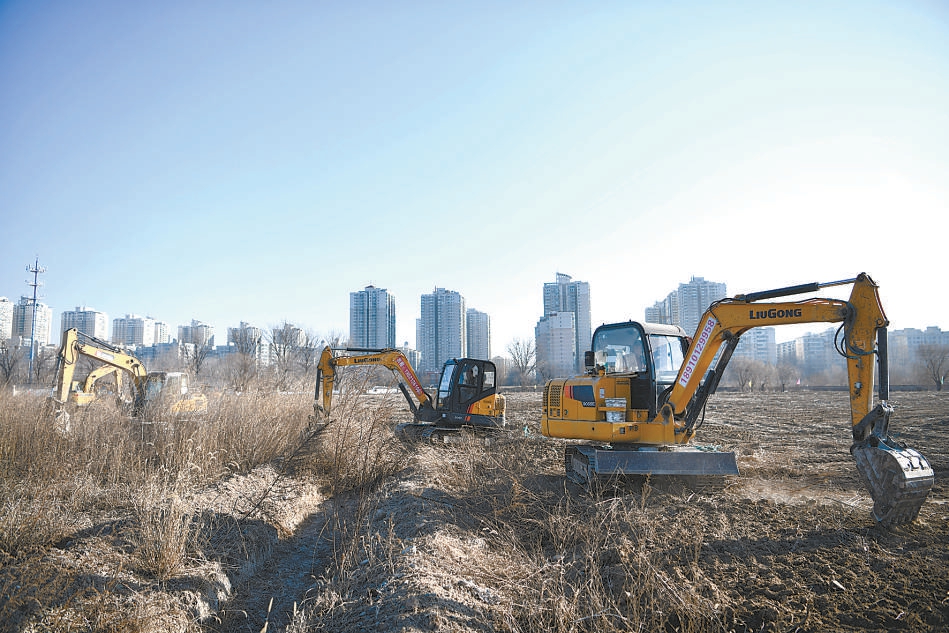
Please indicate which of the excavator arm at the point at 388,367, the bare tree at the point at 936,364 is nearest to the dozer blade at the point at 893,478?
the excavator arm at the point at 388,367

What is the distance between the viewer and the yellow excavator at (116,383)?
10.2 m

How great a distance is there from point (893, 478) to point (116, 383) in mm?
19374

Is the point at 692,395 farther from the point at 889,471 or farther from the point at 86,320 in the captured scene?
the point at 86,320

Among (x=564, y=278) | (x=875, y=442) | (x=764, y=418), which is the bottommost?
(x=764, y=418)

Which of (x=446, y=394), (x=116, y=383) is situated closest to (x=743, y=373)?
(x=446, y=394)

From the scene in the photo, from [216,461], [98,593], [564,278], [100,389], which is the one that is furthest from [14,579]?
[564,278]

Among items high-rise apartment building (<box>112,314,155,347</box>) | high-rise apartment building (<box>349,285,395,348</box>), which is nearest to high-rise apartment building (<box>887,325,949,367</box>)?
high-rise apartment building (<box>349,285,395,348</box>)

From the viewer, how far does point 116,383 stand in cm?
1648

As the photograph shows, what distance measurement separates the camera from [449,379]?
14938 mm

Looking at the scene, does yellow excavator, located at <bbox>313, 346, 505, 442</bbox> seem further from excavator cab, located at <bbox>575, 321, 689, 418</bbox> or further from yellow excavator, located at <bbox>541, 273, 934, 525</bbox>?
excavator cab, located at <bbox>575, 321, 689, 418</bbox>

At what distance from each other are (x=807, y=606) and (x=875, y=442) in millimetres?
2808

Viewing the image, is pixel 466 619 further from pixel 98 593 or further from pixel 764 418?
pixel 764 418

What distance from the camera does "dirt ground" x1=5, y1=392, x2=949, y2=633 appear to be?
12.8 feet

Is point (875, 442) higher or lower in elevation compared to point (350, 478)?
higher
